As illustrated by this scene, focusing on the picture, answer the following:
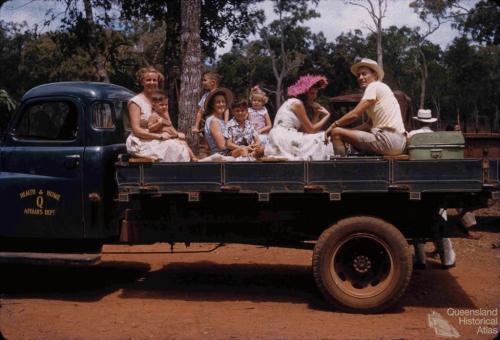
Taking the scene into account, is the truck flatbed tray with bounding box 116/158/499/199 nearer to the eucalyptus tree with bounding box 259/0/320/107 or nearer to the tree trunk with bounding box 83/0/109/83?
the tree trunk with bounding box 83/0/109/83

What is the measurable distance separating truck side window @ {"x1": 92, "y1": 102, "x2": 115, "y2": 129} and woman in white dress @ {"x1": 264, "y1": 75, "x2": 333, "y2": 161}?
5.45ft

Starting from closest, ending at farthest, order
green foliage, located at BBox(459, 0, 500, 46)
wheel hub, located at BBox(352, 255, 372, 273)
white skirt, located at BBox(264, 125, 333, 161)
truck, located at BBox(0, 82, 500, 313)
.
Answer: truck, located at BBox(0, 82, 500, 313), wheel hub, located at BBox(352, 255, 372, 273), white skirt, located at BBox(264, 125, 333, 161), green foliage, located at BBox(459, 0, 500, 46)

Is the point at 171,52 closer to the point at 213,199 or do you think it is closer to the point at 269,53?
the point at 213,199

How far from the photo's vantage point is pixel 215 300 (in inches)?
219

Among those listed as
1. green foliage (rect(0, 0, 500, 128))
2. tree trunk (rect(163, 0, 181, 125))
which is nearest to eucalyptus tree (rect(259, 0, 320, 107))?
green foliage (rect(0, 0, 500, 128))

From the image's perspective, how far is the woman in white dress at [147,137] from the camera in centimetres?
546

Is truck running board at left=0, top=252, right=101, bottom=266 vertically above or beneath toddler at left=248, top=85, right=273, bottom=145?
beneath

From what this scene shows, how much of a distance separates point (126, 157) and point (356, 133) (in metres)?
2.21

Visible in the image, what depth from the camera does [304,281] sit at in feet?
20.8

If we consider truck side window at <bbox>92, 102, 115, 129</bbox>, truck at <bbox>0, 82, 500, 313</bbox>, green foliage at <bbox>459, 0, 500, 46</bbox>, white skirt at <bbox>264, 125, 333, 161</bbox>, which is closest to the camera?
truck at <bbox>0, 82, 500, 313</bbox>

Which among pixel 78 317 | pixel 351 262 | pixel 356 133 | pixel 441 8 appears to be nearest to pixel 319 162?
pixel 356 133

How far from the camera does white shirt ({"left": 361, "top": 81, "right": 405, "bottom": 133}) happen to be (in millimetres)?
5348

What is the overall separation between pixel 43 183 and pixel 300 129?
2.63m

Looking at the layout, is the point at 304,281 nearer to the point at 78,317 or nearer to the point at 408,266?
the point at 408,266
